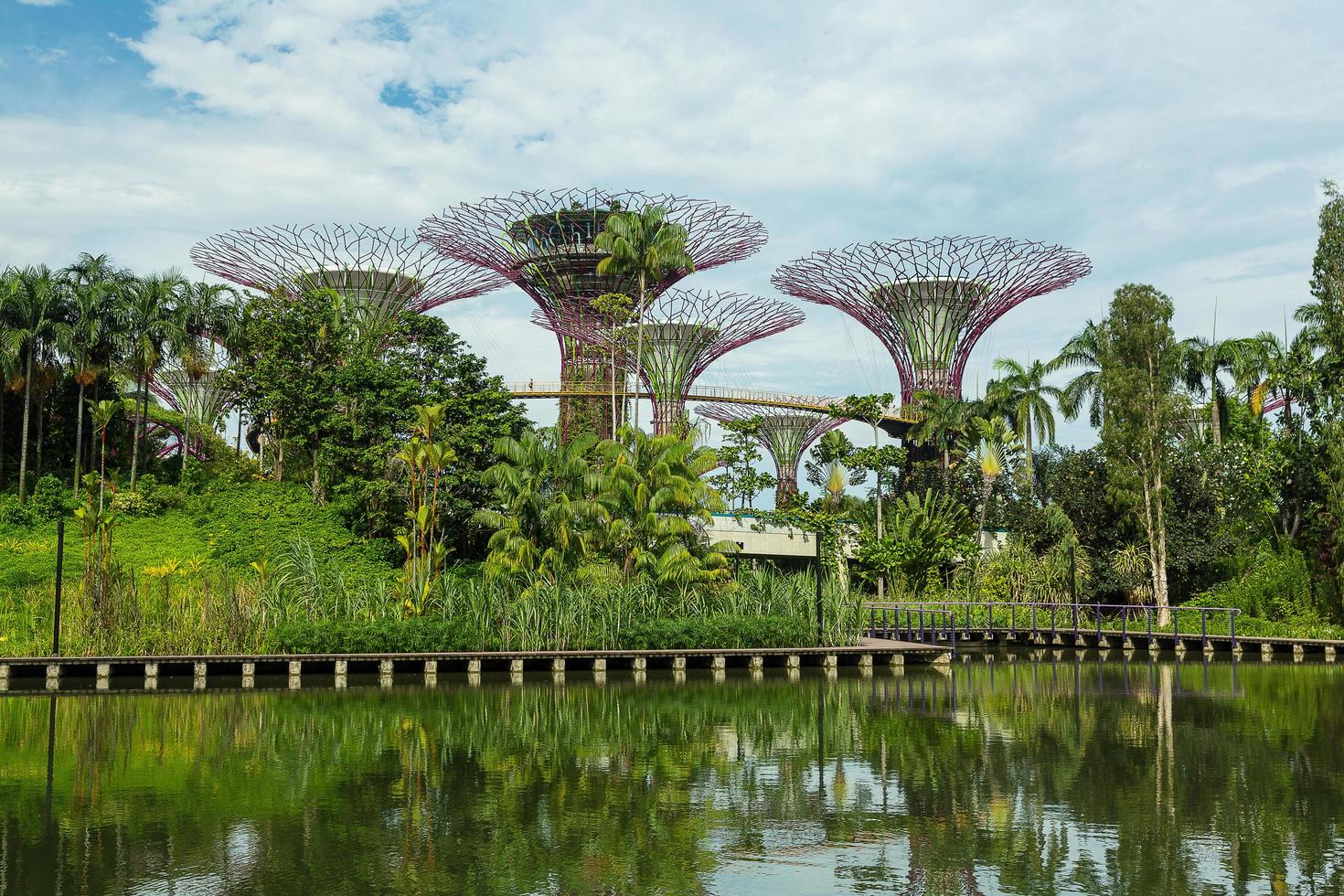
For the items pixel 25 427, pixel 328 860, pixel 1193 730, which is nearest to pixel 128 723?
pixel 328 860

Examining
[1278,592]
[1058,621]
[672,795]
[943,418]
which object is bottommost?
[672,795]

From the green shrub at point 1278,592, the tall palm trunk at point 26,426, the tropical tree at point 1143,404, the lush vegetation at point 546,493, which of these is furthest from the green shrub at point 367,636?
the tropical tree at point 1143,404

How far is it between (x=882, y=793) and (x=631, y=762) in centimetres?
319

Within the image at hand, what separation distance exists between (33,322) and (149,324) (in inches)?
150

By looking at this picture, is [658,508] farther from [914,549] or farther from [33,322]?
[33,322]

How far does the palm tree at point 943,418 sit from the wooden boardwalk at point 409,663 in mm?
22879

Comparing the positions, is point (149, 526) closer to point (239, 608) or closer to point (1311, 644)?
point (239, 608)

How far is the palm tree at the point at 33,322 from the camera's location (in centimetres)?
3928

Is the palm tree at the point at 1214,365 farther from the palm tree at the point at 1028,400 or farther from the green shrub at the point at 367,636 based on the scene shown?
the green shrub at the point at 367,636

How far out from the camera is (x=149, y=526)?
3812cm

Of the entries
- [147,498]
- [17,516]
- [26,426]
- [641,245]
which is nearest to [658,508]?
[641,245]

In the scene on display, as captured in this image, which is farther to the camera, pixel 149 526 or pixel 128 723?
pixel 149 526

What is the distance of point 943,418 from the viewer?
49.8 m

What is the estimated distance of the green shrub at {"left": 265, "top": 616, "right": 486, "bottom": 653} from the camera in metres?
24.9
